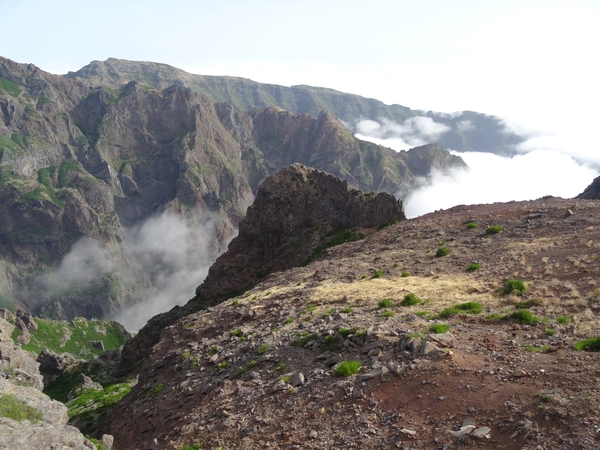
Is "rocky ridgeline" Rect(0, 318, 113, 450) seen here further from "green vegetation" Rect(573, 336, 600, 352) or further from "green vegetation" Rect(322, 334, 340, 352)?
"green vegetation" Rect(573, 336, 600, 352)

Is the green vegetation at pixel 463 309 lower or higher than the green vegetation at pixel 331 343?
higher

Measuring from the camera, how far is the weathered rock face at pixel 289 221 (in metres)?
71.3

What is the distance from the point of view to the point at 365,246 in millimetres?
51500

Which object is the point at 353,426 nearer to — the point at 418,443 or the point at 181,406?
the point at 418,443

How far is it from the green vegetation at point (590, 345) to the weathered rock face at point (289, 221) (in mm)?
50504

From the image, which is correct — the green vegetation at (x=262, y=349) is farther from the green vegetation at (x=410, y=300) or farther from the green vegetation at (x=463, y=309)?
the green vegetation at (x=463, y=309)

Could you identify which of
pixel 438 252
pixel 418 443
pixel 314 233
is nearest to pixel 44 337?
pixel 314 233

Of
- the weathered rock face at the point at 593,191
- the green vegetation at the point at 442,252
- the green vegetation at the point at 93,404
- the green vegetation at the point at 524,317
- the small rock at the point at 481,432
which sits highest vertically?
the weathered rock face at the point at 593,191

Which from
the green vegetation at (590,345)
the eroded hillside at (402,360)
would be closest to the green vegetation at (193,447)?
the eroded hillside at (402,360)

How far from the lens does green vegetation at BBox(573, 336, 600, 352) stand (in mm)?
16594

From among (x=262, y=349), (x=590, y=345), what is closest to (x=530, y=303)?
(x=590, y=345)

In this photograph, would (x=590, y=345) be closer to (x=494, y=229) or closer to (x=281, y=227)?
(x=494, y=229)

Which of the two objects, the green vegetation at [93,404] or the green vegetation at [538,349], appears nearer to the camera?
the green vegetation at [538,349]

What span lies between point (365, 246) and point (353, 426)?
3630cm
